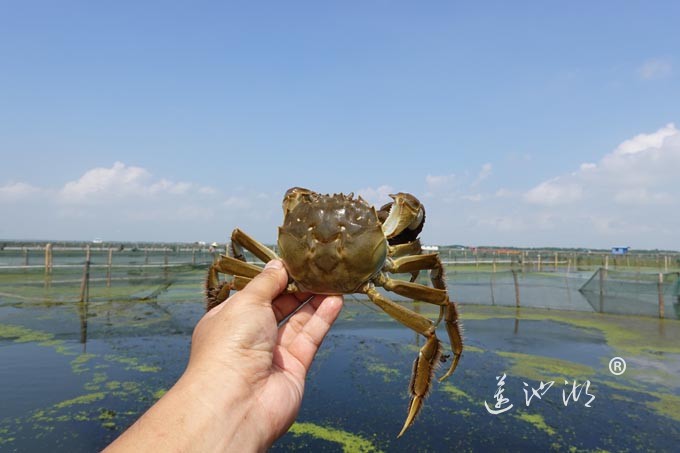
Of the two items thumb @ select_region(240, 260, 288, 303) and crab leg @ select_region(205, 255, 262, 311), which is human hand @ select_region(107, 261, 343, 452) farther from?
crab leg @ select_region(205, 255, 262, 311)

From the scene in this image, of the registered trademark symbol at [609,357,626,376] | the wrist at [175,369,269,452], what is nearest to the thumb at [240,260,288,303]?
the wrist at [175,369,269,452]

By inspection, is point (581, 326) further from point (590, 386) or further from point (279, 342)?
point (279, 342)

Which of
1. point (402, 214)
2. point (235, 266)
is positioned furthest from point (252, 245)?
point (402, 214)

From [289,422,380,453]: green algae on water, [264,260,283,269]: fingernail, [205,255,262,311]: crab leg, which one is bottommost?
[289,422,380,453]: green algae on water

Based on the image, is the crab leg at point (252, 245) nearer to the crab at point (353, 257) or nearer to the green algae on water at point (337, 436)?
the crab at point (353, 257)

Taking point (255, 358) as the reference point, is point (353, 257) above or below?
above

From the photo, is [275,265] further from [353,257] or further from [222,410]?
[222,410]

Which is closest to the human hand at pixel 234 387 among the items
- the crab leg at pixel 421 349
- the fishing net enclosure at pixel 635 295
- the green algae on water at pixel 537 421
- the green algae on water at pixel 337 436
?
the crab leg at pixel 421 349

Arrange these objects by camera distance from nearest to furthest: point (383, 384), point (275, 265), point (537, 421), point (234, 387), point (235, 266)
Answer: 1. point (234, 387)
2. point (275, 265)
3. point (235, 266)
4. point (537, 421)
5. point (383, 384)
